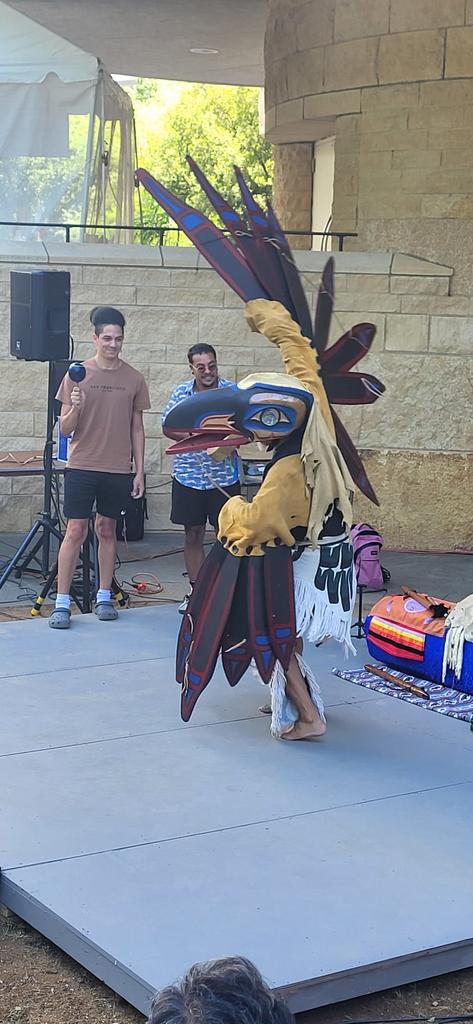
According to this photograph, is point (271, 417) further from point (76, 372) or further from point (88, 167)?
point (88, 167)

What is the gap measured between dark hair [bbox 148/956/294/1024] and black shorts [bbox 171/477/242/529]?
5.54 meters

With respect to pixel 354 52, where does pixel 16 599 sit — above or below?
below

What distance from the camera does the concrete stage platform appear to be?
10.8ft

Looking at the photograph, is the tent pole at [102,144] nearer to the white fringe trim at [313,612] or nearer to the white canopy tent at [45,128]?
the white canopy tent at [45,128]

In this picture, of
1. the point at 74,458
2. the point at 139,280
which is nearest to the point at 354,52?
the point at 139,280

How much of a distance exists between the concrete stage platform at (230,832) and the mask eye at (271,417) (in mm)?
1316

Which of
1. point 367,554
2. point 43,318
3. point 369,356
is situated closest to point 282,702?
point 367,554

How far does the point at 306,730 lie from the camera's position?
4.98m

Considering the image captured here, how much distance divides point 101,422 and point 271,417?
230 cm

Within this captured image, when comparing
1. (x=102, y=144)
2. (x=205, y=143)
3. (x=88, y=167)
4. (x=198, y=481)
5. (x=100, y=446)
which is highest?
(x=205, y=143)

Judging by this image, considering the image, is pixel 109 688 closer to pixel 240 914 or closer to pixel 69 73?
pixel 240 914

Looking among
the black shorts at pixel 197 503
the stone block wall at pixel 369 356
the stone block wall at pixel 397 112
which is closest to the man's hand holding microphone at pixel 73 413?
the black shorts at pixel 197 503

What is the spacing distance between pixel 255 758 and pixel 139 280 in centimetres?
542

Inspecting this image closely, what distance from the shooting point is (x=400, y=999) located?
10.8 ft
